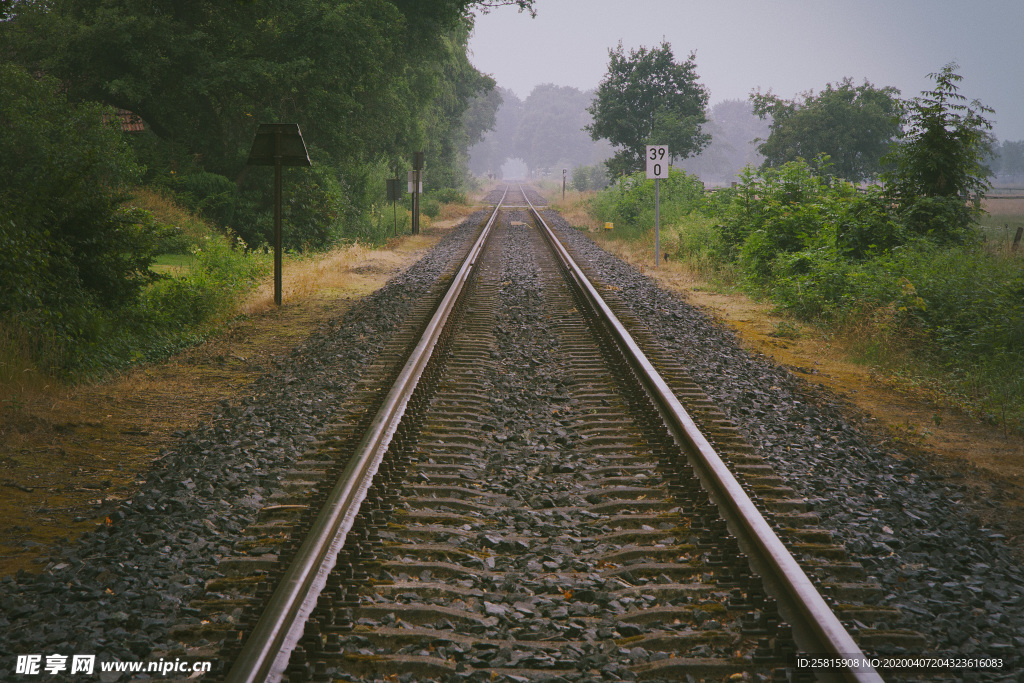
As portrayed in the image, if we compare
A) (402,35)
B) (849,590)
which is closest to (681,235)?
(402,35)

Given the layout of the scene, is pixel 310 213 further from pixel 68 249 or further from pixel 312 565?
pixel 312 565

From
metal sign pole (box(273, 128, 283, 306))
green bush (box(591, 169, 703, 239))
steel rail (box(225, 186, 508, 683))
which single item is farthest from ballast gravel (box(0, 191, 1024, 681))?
green bush (box(591, 169, 703, 239))

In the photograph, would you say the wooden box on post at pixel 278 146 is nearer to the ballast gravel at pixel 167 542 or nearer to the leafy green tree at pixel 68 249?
the leafy green tree at pixel 68 249

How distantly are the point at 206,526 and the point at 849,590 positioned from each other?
333cm

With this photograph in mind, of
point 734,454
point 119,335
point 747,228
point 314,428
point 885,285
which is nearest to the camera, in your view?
point 734,454

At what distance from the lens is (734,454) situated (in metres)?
4.95

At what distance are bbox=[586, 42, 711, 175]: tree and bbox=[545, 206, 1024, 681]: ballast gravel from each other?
44975 mm

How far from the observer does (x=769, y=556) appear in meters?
3.39

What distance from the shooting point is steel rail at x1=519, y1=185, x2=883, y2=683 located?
2.74 metres

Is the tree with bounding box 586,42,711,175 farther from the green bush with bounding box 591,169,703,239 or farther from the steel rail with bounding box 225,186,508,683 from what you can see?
the steel rail with bounding box 225,186,508,683

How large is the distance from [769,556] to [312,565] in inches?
83.2

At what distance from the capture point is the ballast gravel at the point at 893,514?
3143mm

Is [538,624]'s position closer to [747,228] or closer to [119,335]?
[119,335]

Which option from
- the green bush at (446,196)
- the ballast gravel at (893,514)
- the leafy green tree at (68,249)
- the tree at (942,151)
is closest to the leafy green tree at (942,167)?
the tree at (942,151)
